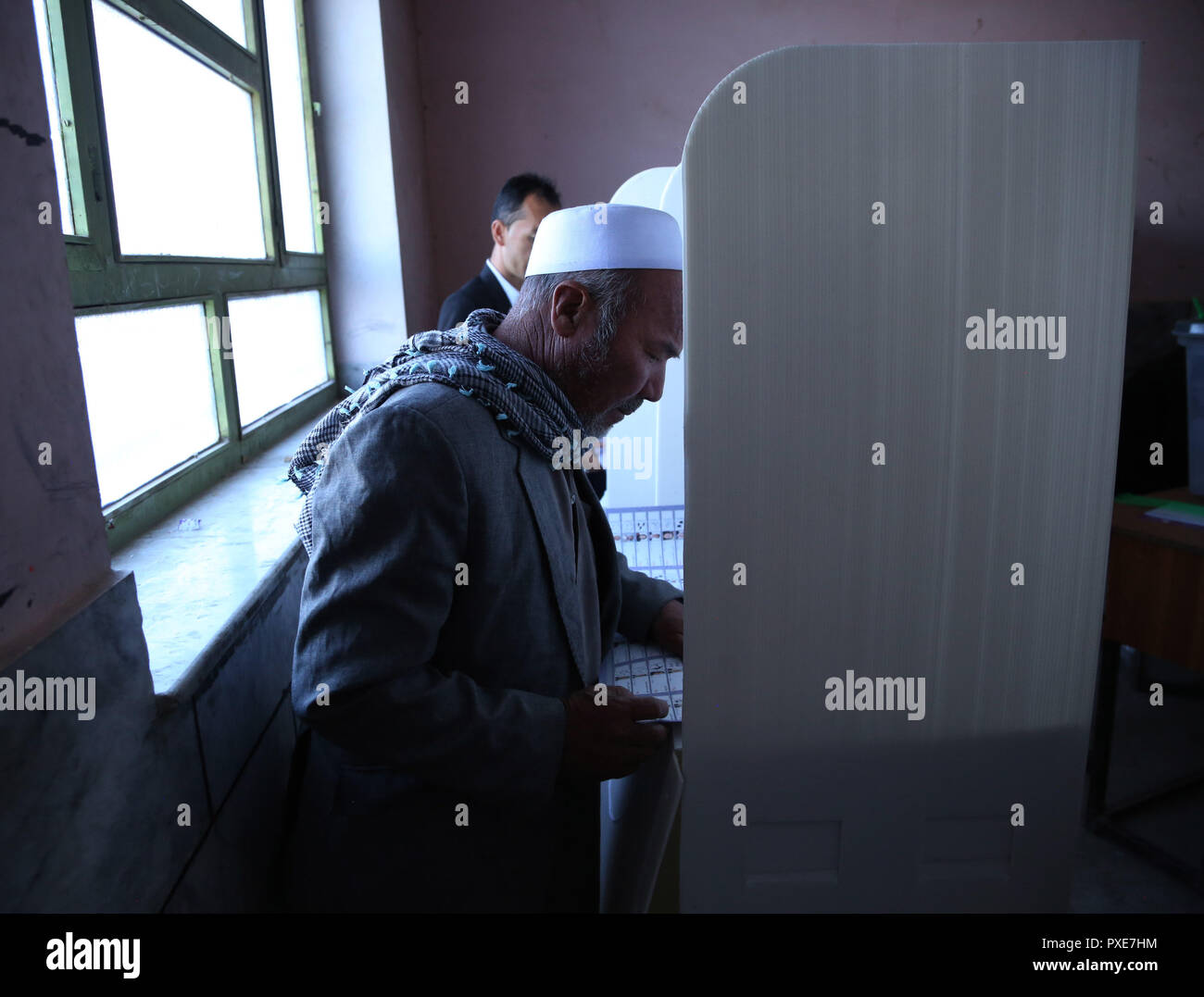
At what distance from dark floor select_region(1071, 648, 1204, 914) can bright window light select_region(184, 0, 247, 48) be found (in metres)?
2.46

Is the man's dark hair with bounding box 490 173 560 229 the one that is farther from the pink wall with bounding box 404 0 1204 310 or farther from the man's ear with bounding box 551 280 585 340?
the man's ear with bounding box 551 280 585 340

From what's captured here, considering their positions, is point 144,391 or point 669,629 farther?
point 144,391

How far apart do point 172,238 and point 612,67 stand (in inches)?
87.6

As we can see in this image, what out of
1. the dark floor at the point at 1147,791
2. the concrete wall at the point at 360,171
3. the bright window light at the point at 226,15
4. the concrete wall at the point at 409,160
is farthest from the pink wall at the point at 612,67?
the dark floor at the point at 1147,791

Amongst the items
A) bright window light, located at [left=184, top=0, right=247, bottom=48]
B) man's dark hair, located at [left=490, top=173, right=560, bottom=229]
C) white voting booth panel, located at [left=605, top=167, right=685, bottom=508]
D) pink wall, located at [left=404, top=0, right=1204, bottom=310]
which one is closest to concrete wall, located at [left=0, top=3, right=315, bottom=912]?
white voting booth panel, located at [left=605, top=167, right=685, bottom=508]

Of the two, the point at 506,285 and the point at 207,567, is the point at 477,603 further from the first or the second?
the point at 506,285

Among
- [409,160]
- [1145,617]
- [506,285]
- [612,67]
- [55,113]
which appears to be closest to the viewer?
[55,113]

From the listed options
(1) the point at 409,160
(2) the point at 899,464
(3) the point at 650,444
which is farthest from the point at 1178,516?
(1) the point at 409,160

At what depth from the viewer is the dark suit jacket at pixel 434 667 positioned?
835mm

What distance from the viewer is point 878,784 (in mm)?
805

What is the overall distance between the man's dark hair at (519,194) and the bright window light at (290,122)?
61 centimetres

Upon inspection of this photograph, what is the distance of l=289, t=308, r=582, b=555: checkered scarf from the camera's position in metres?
0.95

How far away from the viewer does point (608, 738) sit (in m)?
0.92
